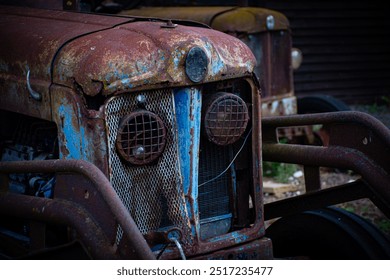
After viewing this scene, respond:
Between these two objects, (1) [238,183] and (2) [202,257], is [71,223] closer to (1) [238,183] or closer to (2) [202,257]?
(2) [202,257]

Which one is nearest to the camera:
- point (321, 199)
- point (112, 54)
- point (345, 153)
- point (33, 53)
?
point (112, 54)

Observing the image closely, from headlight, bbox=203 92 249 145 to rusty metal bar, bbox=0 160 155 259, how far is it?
0.65 m

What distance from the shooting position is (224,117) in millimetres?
3545

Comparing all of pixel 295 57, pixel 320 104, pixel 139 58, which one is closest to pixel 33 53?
Result: pixel 139 58

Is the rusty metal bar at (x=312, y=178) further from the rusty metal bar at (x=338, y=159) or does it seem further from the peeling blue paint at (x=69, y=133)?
the peeling blue paint at (x=69, y=133)

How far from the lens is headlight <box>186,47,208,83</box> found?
3.42 meters

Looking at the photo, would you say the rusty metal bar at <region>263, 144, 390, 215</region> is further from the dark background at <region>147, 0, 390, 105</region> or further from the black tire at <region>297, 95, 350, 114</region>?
the dark background at <region>147, 0, 390, 105</region>

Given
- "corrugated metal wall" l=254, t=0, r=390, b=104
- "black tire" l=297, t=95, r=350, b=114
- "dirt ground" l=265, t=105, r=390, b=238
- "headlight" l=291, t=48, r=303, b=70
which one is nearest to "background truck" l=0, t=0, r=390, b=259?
"dirt ground" l=265, t=105, r=390, b=238

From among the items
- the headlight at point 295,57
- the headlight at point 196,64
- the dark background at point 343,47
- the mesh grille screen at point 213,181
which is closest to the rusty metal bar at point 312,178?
the mesh grille screen at point 213,181

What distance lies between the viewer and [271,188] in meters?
6.86

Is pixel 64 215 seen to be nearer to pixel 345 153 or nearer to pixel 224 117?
pixel 224 117

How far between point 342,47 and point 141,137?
25.7 ft

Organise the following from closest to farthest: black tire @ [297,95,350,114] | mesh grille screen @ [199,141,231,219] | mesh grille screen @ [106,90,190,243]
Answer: mesh grille screen @ [106,90,190,243] → mesh grille screen @ [199,141,231,219] → black tire @ [297,95,350,114]

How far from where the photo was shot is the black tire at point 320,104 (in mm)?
7242
